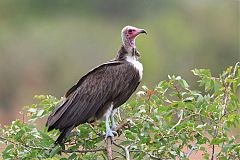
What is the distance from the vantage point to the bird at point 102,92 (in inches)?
171

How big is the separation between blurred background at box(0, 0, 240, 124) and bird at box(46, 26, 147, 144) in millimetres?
8742

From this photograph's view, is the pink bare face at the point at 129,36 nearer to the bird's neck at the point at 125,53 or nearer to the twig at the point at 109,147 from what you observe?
the bird's neck at the point at 125,53

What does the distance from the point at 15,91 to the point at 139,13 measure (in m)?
4.93

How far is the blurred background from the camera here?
51.0 feet

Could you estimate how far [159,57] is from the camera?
A: 15906 mm

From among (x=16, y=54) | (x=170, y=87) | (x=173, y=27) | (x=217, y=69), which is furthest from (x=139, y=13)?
(x=170, y=87)

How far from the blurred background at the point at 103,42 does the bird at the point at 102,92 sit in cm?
874

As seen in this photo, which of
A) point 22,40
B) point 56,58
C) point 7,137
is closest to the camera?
point 7,137

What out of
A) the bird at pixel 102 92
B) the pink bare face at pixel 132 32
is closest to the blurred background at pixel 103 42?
the pink bare face at pixel 132 32

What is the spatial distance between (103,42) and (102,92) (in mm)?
12452

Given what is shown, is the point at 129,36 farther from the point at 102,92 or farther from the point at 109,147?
the point at 109,147

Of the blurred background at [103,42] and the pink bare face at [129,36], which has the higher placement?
the blurred background at [103,42]

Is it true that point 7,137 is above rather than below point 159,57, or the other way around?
below

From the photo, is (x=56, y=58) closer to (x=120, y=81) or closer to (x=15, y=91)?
(x=15, y=91)
